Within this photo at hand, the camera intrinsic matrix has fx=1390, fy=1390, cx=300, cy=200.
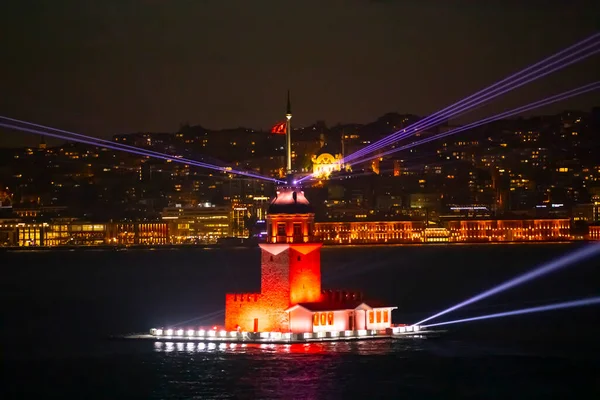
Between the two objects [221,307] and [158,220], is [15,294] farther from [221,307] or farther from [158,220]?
[158,220]

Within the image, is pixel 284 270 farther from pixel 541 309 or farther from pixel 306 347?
pixel 541 309

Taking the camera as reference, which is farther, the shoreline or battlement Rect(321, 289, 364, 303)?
the shoreline

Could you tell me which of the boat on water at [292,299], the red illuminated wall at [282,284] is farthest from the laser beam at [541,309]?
the red illuminated wall at [282,284]

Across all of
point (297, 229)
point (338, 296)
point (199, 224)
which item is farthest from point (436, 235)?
point (297, 229)

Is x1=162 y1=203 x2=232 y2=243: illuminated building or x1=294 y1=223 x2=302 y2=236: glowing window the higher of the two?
x1=162 y1=203 x2=232 y2=243: illuminated building

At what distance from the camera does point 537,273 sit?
233ft

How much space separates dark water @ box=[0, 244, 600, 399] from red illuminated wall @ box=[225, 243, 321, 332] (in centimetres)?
79

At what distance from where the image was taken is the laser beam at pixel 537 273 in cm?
4985

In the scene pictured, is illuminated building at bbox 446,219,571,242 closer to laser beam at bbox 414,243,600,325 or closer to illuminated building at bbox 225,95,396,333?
laser beam at bbox 414,243,600,325

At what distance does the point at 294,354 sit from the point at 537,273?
42.1 metres

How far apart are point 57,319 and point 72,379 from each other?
15525 millimetres

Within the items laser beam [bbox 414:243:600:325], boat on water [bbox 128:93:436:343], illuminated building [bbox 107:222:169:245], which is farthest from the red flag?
illuminated building [bbox 107:222:169:245]

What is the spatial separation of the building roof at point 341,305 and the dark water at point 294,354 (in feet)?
2.75

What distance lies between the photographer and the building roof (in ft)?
102
